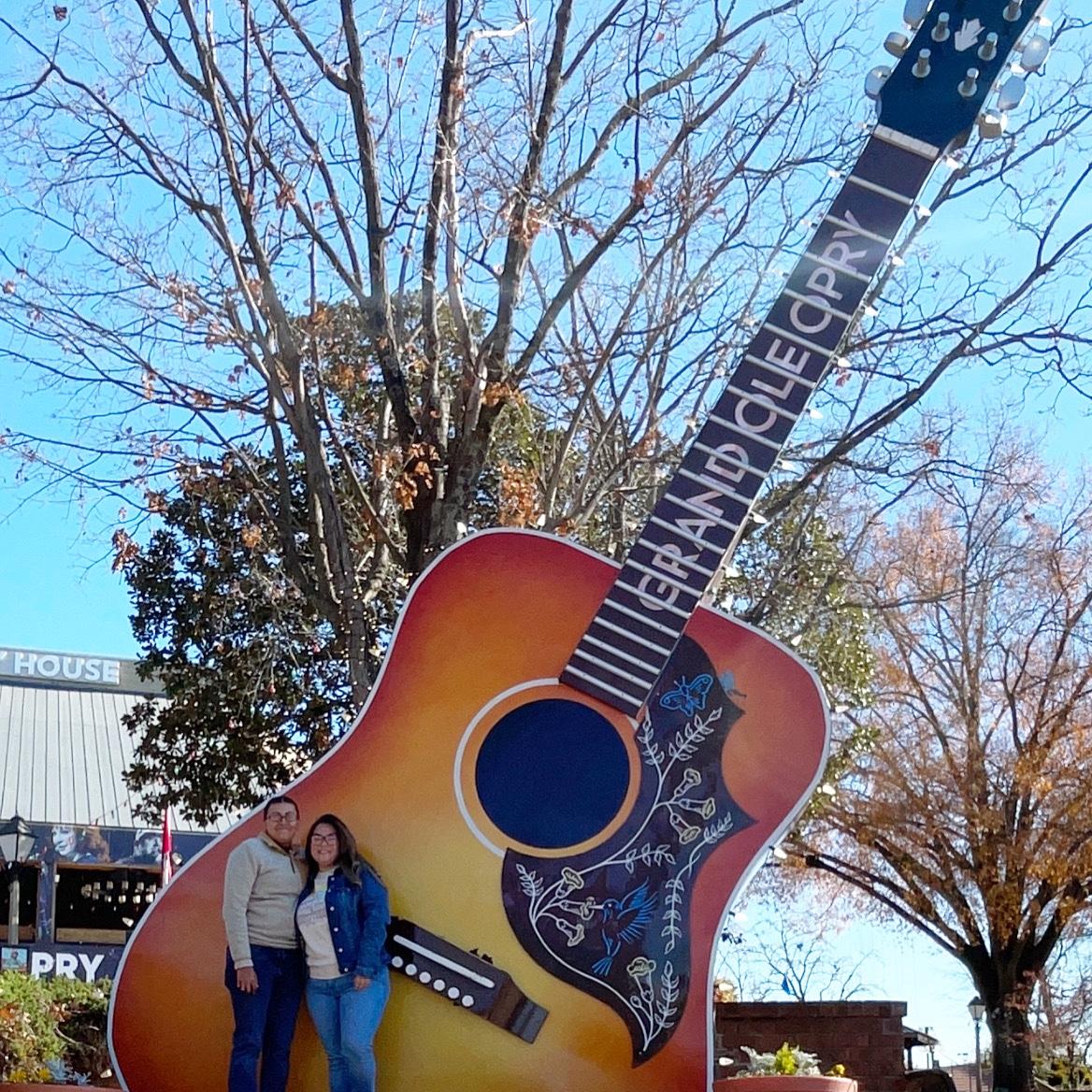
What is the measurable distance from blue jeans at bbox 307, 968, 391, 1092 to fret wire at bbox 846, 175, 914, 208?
11.0 ft

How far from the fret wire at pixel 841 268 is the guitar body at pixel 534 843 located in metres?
1.38

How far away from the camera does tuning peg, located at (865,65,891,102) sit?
590cm

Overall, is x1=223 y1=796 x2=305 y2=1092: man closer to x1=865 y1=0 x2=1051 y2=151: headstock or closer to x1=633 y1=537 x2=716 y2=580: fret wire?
x1=633 y1=537 x2=716 y2=580: fret wire

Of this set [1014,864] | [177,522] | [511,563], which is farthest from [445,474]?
[1014,864]

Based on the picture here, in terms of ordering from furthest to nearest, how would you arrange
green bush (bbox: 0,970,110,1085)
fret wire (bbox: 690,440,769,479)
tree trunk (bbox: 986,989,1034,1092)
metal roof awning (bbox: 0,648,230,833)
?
tree trunk (bbox: 986,989,1034,1092) < metal roof awning (bbox: 0,648,230,833) < green bush (bbox: 0,970,110,1085) < fret wire (bbox: 690,440,769,479)

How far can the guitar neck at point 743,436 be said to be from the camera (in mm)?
5527

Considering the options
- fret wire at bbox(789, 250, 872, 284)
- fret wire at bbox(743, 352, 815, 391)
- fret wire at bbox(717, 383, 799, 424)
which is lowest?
fret wire at bbox(717, 383, 799, 424)

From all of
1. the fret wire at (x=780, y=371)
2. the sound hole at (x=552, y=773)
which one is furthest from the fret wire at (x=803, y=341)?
the sound hole at (x=552, y=773)

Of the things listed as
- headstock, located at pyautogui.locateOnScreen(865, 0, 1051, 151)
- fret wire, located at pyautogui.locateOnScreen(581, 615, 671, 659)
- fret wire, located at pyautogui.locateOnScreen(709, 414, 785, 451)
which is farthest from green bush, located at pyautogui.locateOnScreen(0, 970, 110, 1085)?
headstock, located at pyautogui.locateOnScreen(865, 0, 1051, 151)

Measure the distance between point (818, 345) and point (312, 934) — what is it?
280 cm

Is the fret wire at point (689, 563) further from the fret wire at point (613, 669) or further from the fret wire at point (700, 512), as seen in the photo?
the fret wire at point (613, 669)

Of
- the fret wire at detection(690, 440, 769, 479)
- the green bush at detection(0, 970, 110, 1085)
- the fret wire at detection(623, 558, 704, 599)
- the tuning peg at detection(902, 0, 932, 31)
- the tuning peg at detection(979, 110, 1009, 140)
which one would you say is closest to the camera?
the fret wire at detection(623, 558, 704, 599)

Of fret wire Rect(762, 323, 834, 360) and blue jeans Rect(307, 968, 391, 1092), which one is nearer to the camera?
blue jeans Rect(307, 968, 391, 1092)

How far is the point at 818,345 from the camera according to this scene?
5.69 metres
